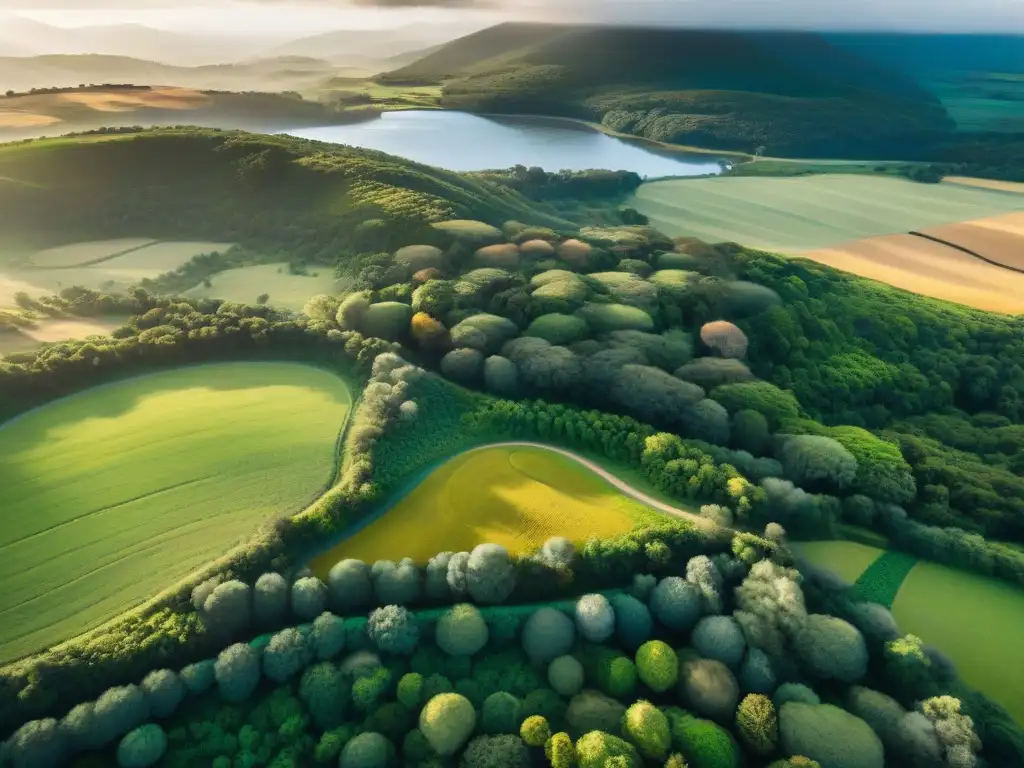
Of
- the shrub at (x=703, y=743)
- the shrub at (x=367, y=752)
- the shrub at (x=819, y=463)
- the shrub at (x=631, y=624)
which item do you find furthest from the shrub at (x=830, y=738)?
the shrub at (x=819, y=463)

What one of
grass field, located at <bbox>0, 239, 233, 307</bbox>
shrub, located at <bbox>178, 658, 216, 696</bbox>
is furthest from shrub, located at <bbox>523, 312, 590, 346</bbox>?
shrub, located at <bbox>178, 658, 216, 696</bbox>

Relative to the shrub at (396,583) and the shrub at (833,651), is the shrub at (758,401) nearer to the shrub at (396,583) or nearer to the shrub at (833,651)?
the shrub at (833,651)

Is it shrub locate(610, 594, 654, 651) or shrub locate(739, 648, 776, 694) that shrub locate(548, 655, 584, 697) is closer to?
shrub locate(610, 594, 654, 651)

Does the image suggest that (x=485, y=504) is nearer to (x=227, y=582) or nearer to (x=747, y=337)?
(x=227, y=582)

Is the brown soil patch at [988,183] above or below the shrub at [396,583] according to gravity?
below

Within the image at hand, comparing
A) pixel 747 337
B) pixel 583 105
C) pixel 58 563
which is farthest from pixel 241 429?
pixel 583 105

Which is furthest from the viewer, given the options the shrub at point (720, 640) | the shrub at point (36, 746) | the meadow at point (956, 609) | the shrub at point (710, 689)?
the meadow at point (956, 609)

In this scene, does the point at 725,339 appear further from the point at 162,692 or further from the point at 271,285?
the point at 162,692
